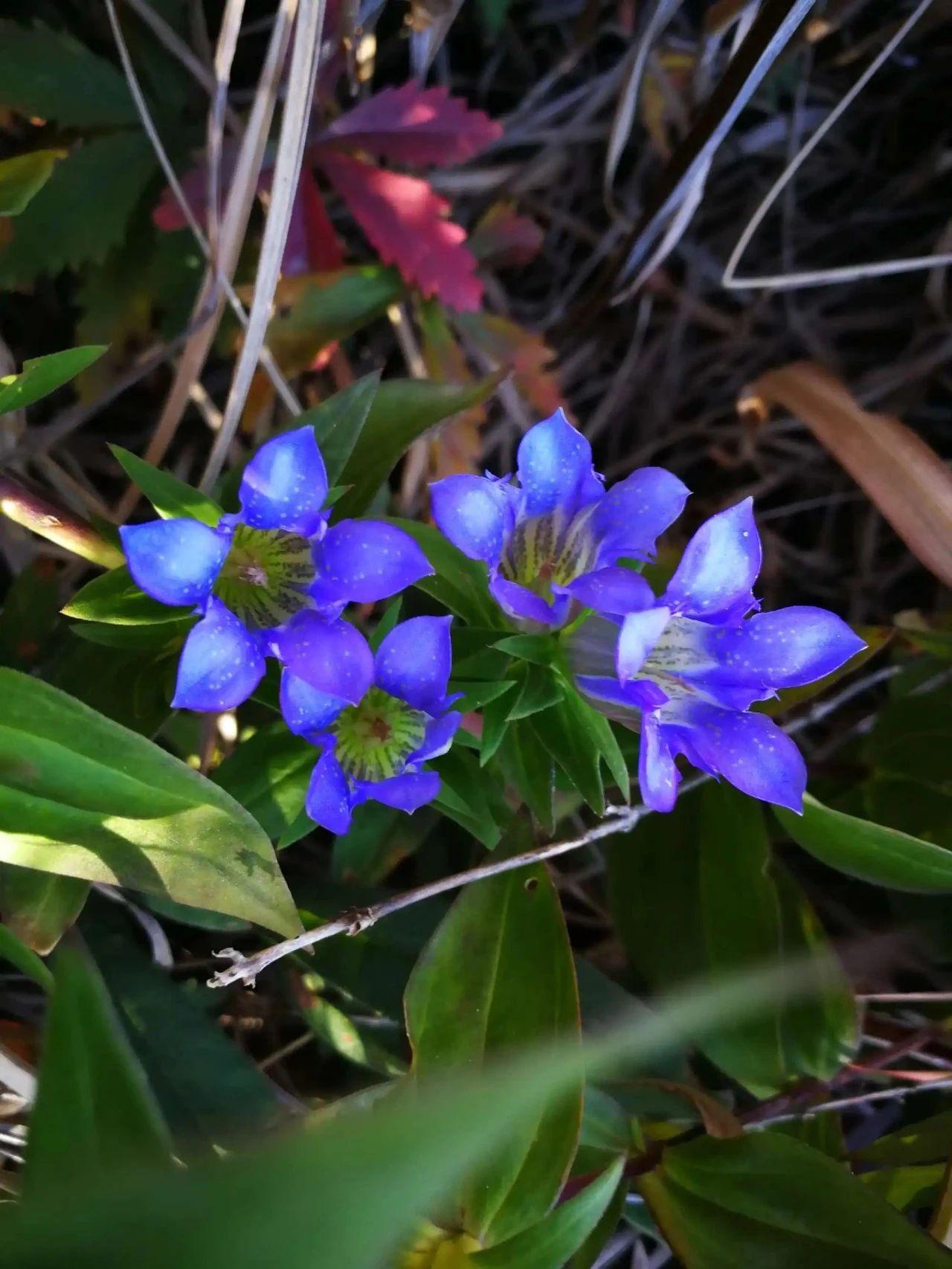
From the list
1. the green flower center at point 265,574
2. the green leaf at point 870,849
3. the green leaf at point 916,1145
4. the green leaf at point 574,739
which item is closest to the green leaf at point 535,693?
the green leaf at point 574,739

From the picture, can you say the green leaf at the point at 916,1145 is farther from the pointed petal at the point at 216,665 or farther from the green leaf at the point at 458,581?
the pointed petal at the point at 216,665

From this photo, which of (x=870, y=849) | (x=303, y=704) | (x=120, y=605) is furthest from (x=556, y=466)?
(x=870, y=849)

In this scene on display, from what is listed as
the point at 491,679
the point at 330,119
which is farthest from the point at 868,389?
the point at 491,679

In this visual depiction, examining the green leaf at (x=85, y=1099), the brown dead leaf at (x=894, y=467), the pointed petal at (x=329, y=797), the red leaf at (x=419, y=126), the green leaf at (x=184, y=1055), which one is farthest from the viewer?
the red leaf at (x=419, y=126)

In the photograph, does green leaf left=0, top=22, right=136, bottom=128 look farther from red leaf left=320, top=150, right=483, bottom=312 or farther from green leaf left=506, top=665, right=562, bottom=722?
green leaf left=506, top=665, right=562, bottom=722

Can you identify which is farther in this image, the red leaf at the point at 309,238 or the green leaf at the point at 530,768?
the red leaf at the point at 309,238

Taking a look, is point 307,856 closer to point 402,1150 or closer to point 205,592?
point 205,592

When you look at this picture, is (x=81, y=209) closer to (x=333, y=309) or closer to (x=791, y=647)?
(x=333, y=309)
